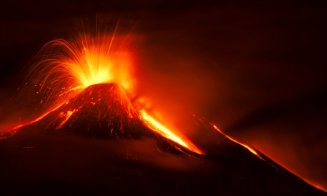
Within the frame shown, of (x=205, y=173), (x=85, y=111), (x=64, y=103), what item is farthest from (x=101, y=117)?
(x=205, y=173)

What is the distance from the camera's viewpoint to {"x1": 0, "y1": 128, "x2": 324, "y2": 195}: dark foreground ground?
1864 centimetres

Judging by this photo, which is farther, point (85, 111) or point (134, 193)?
point (85, 111)

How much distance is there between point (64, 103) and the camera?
2989cm

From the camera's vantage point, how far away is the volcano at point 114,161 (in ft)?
62.5

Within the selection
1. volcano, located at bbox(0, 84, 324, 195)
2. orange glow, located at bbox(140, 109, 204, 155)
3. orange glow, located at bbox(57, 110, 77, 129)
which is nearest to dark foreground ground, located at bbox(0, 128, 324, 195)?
volcano, located at bbox(0, 84, 324, 195)

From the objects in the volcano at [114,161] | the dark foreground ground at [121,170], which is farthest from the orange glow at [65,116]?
the dark foreground ground at [121,170]

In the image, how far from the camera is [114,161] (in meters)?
21.8

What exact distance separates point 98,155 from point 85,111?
17.6 ft

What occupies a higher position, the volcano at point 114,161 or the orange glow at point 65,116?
the orange glow at point 65,116

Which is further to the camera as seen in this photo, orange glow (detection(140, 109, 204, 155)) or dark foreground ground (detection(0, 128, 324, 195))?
orange glow (detection(140, 109, 204, 155))

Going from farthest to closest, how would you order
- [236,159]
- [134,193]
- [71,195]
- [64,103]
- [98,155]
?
[64,103] < [236,159] < [98,155] < [134,193] < [71,195]

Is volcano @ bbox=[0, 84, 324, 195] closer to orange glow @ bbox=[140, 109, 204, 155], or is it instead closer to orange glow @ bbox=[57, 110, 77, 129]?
orange glow @ bbox=[57, 110, 77, 129]

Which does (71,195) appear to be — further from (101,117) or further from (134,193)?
(101,117)

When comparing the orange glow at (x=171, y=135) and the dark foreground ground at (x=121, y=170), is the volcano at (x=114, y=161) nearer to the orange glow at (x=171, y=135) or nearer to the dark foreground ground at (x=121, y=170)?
the dark foreground ground at (x=121, y=170)
